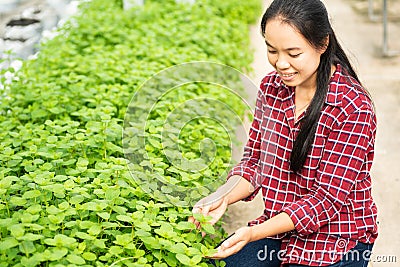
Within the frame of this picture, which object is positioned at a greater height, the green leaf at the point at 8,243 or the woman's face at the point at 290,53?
the woman's face at the point at 290,53

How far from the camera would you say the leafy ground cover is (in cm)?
219

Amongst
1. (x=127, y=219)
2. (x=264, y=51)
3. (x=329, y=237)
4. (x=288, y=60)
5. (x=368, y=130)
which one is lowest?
(x=264, y=51)

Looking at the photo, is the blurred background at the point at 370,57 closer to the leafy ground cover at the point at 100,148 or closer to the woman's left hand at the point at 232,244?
the leafy ground cover at the point at 100,148

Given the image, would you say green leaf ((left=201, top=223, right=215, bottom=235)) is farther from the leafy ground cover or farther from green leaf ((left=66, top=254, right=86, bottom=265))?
green leaf ((left=66, top=254, right=86, bottom=265))

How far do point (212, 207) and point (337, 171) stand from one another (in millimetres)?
481

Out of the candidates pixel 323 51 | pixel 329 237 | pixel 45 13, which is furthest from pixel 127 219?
pixel 45 13

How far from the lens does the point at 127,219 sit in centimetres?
224

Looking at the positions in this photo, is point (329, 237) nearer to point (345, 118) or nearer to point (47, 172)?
point (345, 118)

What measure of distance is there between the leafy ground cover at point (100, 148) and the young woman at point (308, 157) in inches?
8.8

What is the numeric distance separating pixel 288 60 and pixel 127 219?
0.74 m

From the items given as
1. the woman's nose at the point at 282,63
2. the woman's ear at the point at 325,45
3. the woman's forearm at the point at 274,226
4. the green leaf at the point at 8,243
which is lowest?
the woman's forearm at the point at 274,226

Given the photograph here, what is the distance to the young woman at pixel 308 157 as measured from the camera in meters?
2.28

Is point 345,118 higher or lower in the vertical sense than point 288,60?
lower

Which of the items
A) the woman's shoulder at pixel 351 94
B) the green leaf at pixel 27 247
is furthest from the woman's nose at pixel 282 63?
the green leaf at pixel 27 247
